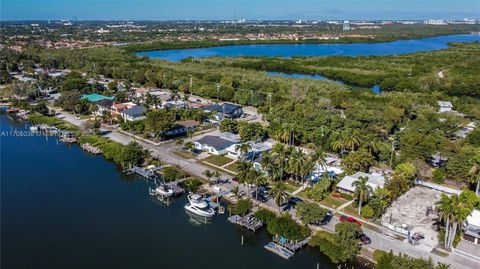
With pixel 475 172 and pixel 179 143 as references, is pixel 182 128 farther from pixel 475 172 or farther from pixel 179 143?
pixel 475 172

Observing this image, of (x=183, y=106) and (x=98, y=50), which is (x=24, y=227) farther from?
(x=98, y=50)

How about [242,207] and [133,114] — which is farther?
[133,114]

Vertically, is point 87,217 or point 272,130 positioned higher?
point 272,130

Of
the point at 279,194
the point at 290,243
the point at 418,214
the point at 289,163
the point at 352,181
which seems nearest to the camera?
the point at 290,243

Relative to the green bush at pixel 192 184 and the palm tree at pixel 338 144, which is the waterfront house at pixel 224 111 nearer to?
the palm tree at pixel 338 144

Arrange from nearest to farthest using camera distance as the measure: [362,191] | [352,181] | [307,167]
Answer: [362,191]
[307,167]
[352,181]

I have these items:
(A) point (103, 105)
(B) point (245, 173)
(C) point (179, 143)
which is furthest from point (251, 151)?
(A) point (103, 105)

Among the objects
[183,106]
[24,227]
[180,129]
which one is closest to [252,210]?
[24,227]
